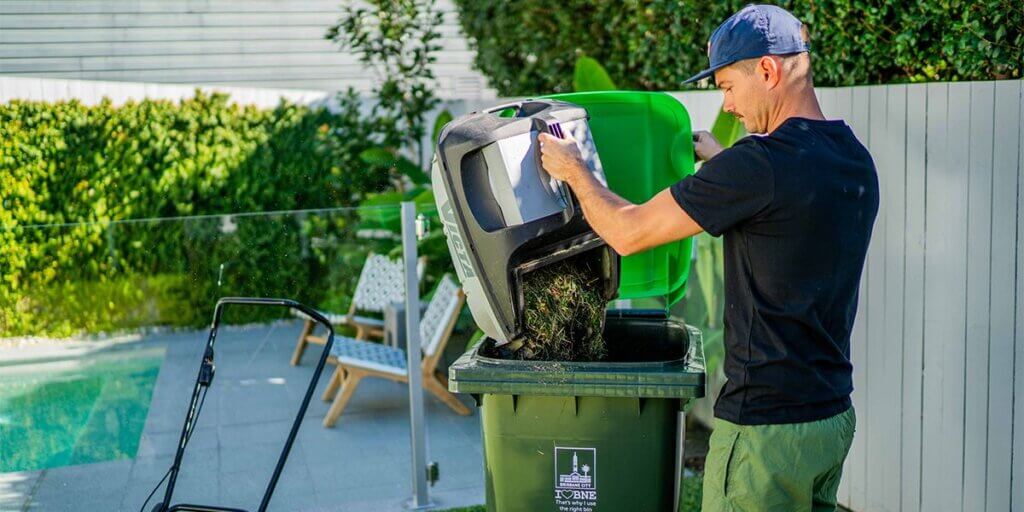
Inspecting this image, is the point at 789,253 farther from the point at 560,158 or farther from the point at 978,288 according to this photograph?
the point at 978,288

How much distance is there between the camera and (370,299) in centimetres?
551

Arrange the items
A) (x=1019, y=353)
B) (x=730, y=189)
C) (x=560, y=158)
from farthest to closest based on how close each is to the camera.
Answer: (x=1019, y=353), (x=560, y=158), (x=730, y=189)

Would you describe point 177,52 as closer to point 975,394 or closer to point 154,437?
point 154,437

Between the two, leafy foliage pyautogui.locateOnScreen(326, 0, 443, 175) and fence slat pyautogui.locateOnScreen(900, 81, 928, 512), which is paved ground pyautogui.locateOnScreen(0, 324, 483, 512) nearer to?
fence slat pyautogui.locateOnScreen(900, 81, 928, 512)

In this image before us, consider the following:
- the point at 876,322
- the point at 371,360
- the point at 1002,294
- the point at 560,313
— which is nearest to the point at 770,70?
the point at 560,313

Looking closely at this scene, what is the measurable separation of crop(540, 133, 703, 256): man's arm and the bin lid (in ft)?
1.14

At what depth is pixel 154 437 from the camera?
496 cm

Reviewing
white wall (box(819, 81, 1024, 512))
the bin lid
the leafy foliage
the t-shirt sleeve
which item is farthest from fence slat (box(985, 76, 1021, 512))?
the leafy foliage

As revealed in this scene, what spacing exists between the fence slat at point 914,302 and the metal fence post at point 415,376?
2.19 m

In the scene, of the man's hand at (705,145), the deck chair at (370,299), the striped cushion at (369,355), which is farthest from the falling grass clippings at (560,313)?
the striped cushion at (369,355)

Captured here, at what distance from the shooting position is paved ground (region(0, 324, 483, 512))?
479cm

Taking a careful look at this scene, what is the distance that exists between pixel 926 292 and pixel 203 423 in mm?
3289

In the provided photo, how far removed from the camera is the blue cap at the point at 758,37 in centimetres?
271

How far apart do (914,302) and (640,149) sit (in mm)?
1499
